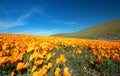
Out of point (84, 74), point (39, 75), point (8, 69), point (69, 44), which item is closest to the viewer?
point (39, 75)

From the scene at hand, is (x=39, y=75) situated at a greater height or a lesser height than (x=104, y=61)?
greater

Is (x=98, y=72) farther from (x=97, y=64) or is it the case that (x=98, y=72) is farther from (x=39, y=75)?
(x=39, y=75)

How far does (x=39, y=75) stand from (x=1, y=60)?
105cm

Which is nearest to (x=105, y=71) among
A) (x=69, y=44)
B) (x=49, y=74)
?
(x=49, y=74)

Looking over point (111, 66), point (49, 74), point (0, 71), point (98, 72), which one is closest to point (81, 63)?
point (98, 72)

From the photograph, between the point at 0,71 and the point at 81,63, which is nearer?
the point at 0,71

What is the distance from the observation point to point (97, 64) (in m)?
5.95

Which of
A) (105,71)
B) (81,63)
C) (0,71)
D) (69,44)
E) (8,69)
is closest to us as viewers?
(0,71)

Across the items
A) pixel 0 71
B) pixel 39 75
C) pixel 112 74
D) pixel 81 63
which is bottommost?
pixel 112 74

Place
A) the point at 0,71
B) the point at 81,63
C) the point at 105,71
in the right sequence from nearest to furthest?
the point at 0,71 → the point at 105,71 → the point at 81,63

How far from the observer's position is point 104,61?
618cm

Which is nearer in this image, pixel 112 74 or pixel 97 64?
pixel 112 74

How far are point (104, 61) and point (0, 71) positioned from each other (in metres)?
4.37

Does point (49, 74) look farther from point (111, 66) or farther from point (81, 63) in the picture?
point (111, 66)
